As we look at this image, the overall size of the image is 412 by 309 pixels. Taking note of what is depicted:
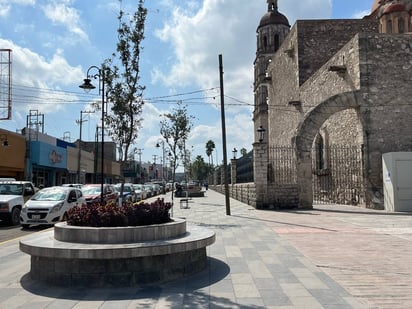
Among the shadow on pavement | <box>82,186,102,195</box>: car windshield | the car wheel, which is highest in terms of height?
<box>82,186,102,195</box>: car windshield

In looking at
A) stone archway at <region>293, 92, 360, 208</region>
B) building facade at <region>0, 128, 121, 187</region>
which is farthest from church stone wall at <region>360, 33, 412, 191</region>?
building facade at <region>0, 128, 121, 187</region>

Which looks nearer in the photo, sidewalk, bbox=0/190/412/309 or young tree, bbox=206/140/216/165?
sidewalk, bbox=0/190/412/309

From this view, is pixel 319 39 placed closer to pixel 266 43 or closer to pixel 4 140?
pixel 4 140

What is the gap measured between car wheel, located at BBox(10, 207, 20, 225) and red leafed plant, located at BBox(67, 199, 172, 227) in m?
9.86

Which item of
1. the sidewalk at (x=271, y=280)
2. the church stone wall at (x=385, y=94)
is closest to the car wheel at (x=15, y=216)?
the sidewalk at (x=271, y=280)

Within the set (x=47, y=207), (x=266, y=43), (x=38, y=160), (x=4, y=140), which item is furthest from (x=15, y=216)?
(x=266, y=43)

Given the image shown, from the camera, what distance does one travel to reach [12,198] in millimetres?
16094

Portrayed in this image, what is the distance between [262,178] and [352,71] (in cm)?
802

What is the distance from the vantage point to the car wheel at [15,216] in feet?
51.9

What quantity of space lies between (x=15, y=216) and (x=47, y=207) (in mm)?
2508

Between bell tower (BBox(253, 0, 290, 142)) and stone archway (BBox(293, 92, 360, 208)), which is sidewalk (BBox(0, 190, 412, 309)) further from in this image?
bell tower (BBox(253, 0, 290, 142))

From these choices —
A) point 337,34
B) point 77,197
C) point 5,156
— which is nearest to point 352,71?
point 337,34

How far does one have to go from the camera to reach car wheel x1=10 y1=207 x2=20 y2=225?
1582 cm

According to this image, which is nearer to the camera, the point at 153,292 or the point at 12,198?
the point at 153,292
